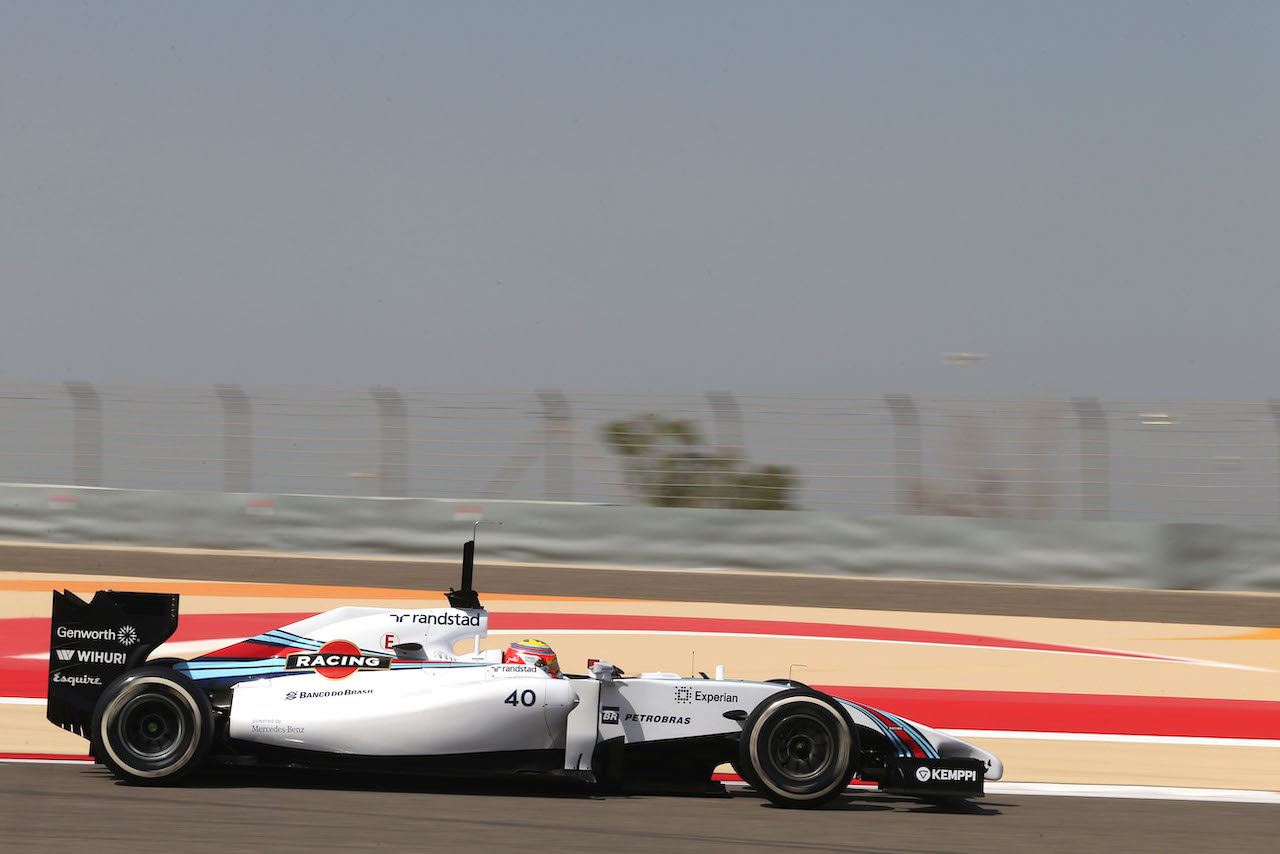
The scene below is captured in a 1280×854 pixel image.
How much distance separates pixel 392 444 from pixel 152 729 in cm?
781

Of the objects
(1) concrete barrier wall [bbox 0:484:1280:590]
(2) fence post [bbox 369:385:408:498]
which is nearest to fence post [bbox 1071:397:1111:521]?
(1) concrete barrier wall [bbox 0:484:1280:590]

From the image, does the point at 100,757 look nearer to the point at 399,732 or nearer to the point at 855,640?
the point at 399,732

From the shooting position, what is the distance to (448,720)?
5320 mm

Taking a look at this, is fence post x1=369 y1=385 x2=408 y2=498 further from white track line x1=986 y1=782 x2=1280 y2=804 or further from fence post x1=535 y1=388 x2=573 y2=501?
white track line x1=986 y1=782 x2=1280 y2=804

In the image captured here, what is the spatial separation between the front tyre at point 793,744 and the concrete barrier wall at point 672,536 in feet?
23.9

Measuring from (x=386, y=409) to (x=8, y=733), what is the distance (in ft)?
21.5

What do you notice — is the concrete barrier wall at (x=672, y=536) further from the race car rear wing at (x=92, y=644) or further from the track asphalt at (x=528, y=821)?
the race car rear wing at (x=92, y=644)

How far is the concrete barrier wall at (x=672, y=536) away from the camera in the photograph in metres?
12.1

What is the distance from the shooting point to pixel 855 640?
34.6 ft

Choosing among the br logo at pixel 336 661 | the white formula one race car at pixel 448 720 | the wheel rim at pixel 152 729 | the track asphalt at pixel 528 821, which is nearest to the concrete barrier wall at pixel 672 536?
the track asphalt at pixel 528 821

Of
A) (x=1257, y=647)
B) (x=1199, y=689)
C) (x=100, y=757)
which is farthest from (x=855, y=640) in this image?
(x=100, y=757)

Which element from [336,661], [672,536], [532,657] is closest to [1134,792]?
[532,657]

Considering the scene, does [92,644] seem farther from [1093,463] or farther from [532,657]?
[1093,463]

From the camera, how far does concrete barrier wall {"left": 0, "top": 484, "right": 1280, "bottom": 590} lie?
476 inches
